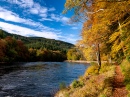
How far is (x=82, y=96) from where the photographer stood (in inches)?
547

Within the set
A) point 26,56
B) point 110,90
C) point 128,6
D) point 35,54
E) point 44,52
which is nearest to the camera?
point 128,6

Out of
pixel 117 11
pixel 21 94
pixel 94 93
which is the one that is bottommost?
pixel 21 94

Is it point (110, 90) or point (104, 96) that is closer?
point (104, 96)

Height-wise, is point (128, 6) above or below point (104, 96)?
above

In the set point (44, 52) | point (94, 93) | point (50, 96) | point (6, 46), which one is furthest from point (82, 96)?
point (44, 52)

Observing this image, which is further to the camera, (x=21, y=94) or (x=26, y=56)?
(x=26, y=56)

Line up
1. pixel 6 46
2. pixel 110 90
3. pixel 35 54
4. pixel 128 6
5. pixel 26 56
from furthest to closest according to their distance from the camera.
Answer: pixel 35 54, pixel 26 56, pixel 6 46, pixel 110 90, pixel 128 6

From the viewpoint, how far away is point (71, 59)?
15988 centimetres

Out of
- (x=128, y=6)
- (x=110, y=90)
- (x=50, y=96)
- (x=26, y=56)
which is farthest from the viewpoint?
(x=26, y=56)

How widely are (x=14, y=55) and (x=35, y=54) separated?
149ft

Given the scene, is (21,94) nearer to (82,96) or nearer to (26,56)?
(82,96)

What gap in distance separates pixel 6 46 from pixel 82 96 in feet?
274

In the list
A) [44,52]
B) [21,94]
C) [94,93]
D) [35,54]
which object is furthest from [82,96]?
[44,52]

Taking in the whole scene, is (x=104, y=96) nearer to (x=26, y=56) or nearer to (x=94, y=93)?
(x=94, y=93)
